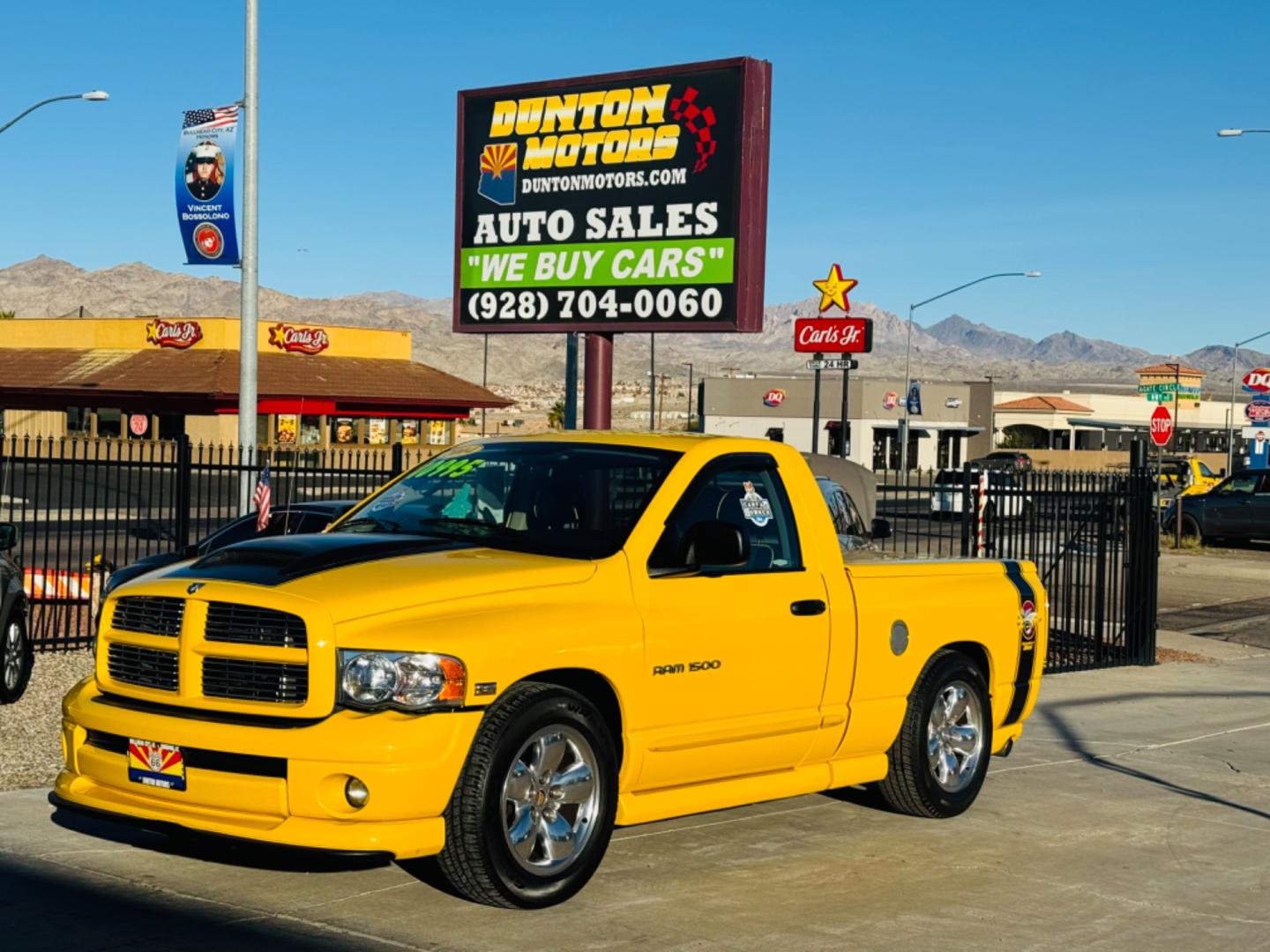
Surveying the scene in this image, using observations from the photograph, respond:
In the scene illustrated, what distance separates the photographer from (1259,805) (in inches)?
378

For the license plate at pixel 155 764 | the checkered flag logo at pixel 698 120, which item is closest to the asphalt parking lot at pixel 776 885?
the license plate at pixel 155 764

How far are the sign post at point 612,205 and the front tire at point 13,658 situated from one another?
23.0ft

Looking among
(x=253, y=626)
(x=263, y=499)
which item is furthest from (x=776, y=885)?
(x=263, y=499)

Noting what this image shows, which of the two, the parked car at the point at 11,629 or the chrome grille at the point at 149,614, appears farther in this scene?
the parked car at the point at 11,629

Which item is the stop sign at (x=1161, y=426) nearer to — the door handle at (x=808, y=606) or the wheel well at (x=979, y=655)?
the wheel well at (x=979, y=655)

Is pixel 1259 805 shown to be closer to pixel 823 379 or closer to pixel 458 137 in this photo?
pixel 458 137

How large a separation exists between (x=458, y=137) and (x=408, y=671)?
13286mm

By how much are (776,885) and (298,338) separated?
63.7 metres

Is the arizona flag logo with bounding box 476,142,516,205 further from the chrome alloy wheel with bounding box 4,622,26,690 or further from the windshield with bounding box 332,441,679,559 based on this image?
the windshield with bounding box 332,441,679,559

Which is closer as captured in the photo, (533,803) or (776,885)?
(533,803)

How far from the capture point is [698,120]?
17422 mm

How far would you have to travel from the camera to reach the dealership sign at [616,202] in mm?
17297

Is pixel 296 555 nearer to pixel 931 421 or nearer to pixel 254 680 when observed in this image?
pixel 254 680

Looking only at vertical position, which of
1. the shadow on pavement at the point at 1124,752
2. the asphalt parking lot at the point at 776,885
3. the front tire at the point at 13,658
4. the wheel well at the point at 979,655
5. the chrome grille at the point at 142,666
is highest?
the chrome grille at the point at 142,666
